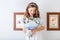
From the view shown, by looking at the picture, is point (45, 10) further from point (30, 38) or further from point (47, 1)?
point (30, 38)

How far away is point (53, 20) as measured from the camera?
184cm

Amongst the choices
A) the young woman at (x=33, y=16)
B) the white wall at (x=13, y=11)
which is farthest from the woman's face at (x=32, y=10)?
the white wall at (x=13, y=11)

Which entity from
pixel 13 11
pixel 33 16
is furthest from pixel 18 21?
pixel 33 16

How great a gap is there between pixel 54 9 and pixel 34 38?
497mm

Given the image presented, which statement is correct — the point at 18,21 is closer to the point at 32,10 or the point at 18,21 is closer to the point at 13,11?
the point at 13,11

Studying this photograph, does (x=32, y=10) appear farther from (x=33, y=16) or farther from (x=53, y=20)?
(x=53, y=20)

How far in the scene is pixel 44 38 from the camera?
1826 mm

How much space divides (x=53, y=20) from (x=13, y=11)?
55 centimetres

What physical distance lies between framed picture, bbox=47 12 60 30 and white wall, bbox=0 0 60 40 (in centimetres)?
5

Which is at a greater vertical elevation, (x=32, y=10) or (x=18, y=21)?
(x=32, y=10)

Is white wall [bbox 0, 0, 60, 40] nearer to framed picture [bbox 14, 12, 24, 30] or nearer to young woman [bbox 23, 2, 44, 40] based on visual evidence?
framed picture [bbox 14, 12, 24, 30]

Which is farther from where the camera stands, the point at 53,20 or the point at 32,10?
the point at 53,20

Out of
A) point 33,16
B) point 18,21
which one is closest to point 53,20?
point 33,16

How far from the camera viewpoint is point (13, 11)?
73.0 inches
